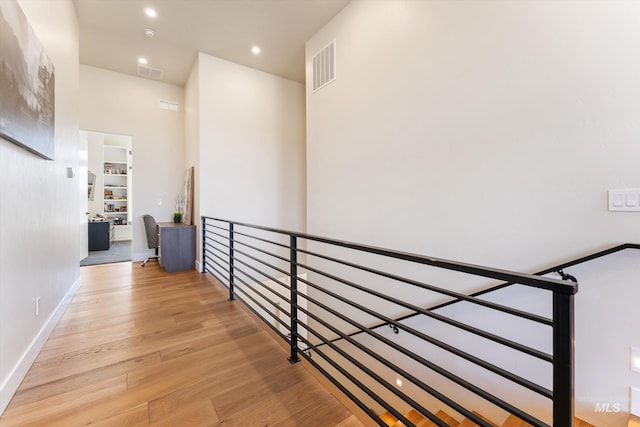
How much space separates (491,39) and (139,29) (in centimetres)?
421

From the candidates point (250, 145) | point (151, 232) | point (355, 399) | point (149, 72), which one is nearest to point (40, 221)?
point (355, 399)

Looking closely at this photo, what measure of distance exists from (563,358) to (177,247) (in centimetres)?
462

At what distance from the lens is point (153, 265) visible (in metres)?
4.70

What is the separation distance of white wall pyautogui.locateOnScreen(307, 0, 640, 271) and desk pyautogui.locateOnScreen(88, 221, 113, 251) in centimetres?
601

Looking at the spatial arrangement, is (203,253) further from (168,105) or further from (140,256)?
(168,105)

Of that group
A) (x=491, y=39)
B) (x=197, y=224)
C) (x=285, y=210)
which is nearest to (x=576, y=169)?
(x=491, y=39)

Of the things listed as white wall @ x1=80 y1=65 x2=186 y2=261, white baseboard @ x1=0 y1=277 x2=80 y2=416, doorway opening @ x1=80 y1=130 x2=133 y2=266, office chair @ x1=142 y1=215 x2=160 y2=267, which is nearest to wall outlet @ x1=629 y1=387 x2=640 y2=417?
white baseboard @ x1=0 y1=277 x2=80 y2=416

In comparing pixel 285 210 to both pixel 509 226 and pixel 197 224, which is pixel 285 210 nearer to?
pixel 197 224

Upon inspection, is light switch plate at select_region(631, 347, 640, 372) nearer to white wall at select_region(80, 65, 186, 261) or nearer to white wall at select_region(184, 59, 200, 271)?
white wall at select_region(184, 59, 200, 271)

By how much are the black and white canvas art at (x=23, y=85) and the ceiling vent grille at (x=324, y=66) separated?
2.73 m

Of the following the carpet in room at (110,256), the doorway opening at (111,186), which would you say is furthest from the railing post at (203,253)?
the doorway opening at (111,186)

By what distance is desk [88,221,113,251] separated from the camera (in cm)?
605

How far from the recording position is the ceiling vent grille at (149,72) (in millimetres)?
4623

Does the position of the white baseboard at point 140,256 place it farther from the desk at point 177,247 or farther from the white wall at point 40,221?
the white wall at point 40,221
